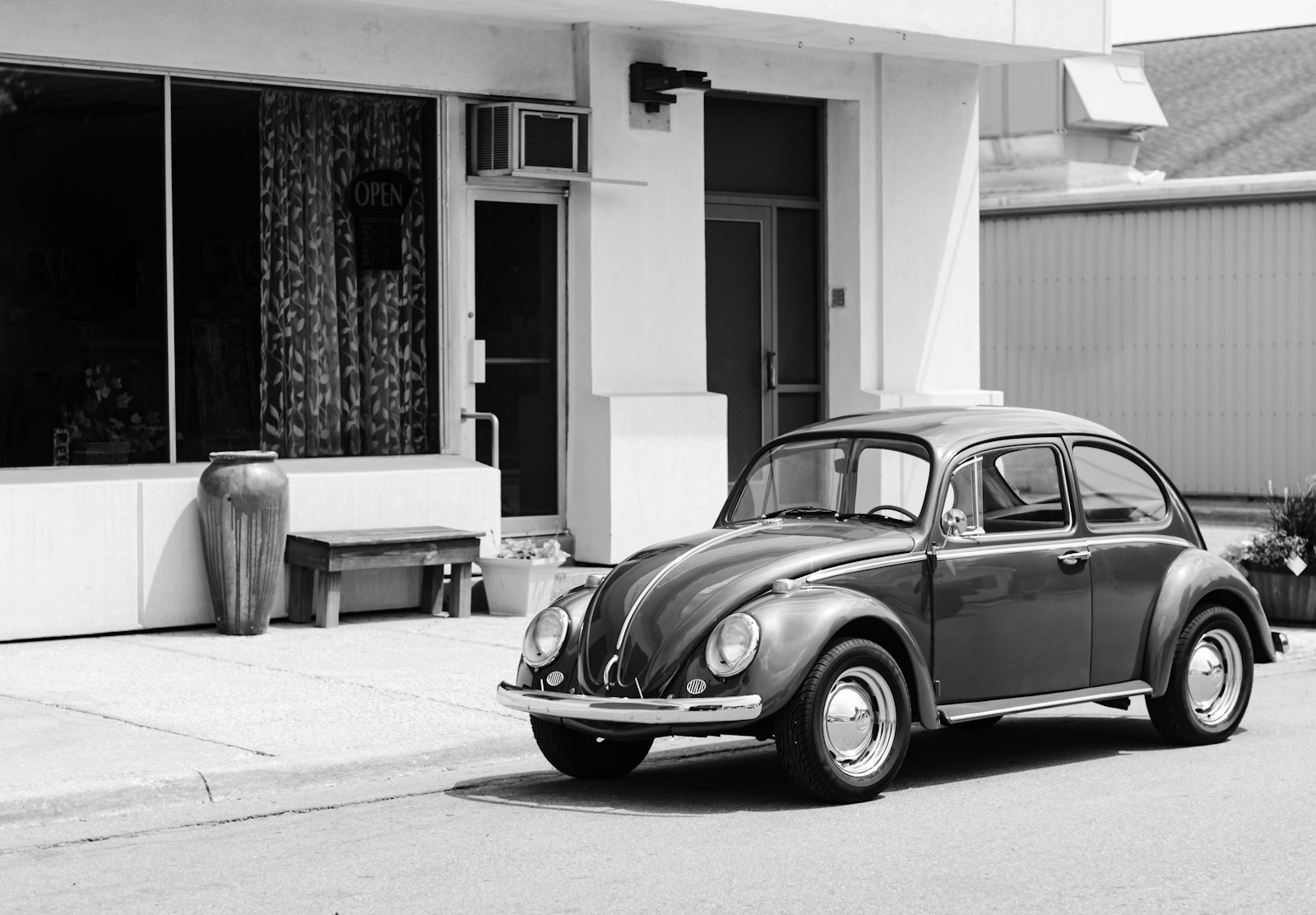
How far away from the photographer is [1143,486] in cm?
942

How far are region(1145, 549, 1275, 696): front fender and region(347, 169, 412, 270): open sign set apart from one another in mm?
Answer: 6413

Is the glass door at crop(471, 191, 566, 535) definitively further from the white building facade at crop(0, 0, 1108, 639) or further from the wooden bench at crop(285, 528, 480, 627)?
the wooden bench at crop(285, 528, 480, 627)

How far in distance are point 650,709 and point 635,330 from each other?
7.20m

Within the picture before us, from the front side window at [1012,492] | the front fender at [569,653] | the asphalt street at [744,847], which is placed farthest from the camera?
the front side window at [1012,492]

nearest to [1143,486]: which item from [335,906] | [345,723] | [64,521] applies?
[345,723]

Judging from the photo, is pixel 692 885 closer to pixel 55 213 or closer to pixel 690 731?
pixel 690 731

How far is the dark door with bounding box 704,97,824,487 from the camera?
608 inches

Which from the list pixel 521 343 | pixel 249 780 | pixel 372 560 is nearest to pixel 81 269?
pixel 372 560

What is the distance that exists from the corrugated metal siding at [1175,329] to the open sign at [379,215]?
10906 millimetres

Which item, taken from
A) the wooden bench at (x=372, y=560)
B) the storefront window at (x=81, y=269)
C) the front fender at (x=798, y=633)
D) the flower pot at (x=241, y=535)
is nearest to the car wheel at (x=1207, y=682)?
the front fender at (x=798, y=633)

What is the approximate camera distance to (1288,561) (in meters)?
12.8

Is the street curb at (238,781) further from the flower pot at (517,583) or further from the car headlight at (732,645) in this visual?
the flower pot at (517,583)

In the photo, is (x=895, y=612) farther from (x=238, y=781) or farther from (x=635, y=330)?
(x=635, y=330)

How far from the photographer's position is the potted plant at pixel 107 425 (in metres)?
11.8
